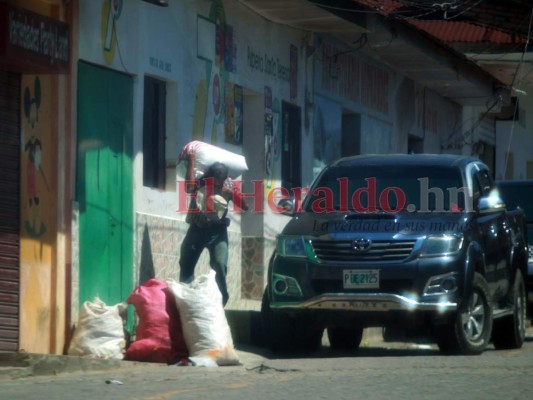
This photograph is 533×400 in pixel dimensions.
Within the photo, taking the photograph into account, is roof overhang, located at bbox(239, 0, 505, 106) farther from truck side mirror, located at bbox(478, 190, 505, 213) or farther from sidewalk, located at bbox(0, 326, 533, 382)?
sidewalk, located at bbox(0, 326, 533, 382)

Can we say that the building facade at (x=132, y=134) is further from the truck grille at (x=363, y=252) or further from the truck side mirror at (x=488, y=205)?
the truck side mirror at (x=488, y=205)

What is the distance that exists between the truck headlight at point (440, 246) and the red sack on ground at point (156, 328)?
7.80 ft

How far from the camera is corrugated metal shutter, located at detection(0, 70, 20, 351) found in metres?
11.5

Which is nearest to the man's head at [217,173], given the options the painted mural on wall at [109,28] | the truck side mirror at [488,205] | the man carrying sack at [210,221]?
the man carrying sack at [210,221]

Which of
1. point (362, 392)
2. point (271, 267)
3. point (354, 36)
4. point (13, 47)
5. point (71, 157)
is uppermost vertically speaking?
point (354, 36)

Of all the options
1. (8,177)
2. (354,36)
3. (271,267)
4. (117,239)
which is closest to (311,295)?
(271,267)

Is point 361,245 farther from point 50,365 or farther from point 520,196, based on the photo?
point 520,196

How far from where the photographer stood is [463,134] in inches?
1266

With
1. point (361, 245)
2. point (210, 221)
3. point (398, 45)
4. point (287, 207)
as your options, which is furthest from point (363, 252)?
point (398, 45)

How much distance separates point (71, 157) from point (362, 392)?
4108 mm

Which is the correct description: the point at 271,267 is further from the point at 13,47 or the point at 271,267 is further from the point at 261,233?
the point at 261,233

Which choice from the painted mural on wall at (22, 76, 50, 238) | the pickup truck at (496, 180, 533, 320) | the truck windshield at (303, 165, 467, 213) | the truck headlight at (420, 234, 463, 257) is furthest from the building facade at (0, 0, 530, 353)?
the truck headlight at (420, 234, 463, 257)

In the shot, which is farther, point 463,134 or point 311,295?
point 463,134

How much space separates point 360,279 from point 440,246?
2.64ft
